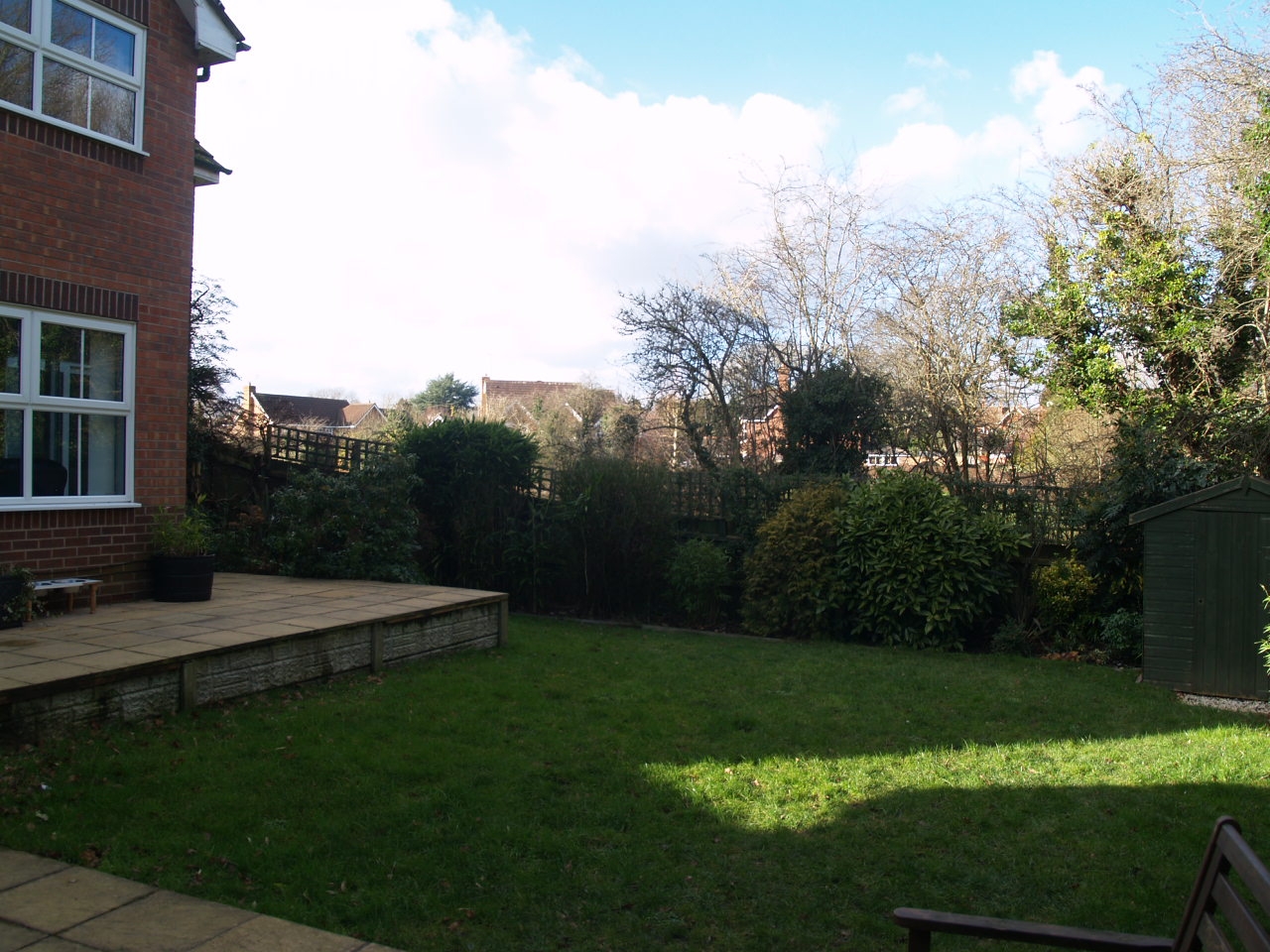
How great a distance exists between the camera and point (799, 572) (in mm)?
10984

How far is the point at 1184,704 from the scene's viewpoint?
7637 mm

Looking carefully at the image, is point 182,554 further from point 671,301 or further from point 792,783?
point 671,301

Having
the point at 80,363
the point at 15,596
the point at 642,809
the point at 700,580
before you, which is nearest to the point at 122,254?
the point at 80,363

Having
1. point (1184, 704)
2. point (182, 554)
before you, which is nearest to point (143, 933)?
point (182, 554)

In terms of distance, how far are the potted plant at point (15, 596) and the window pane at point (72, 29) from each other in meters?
4.61

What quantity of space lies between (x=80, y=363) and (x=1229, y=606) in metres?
10.6

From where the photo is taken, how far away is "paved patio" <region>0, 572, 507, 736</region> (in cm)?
518

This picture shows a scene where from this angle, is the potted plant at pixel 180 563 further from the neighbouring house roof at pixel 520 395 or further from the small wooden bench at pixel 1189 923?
the neighbouring house roof at pixel 520 395

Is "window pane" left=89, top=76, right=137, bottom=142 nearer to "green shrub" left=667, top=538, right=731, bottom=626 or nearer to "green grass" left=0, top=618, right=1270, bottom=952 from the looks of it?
"green grass" left=0, top=618, right=1270, bottom=952

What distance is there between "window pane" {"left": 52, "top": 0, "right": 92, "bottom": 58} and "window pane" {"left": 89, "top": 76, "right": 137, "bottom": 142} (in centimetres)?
27

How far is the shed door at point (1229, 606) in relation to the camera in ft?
25.6

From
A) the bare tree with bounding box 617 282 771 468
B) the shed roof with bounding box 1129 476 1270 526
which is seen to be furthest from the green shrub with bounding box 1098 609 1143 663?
the bare tree with bounding box 617 282 771 468

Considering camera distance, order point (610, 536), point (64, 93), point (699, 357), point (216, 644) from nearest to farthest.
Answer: point (216, 644) → point (64, 93) → point (610, 536) → point (699, 357)

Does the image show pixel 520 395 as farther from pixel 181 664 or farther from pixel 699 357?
pixel 181 664
